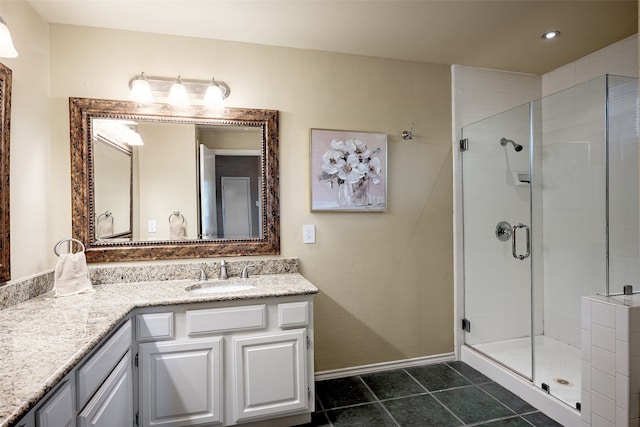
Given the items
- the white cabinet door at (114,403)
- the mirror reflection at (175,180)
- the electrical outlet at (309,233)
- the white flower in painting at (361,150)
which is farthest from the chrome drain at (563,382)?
the white cabinet door at (114,403)

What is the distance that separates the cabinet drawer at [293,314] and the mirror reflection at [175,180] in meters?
0.66

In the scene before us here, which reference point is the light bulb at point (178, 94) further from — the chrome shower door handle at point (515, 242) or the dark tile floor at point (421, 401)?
the chrome shower door handle at point (515, 242)

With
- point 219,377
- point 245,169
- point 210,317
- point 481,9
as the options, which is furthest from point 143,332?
point 481,9

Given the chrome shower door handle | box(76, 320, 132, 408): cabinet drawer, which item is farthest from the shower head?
box(76, 320, 132, 408): cabinet drawer

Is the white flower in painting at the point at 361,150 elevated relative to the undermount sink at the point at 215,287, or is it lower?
elevated

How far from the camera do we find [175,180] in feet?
7.21

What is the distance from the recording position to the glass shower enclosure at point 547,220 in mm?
2242

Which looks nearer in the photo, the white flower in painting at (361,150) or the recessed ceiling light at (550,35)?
the recessed ceiling light at (550,35)

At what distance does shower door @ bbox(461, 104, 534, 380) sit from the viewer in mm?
2719

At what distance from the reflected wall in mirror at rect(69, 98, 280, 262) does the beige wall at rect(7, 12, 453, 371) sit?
0.34 feet

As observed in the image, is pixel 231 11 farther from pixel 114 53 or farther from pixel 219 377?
pixel 219 377

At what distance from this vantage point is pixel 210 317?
5.87 feet

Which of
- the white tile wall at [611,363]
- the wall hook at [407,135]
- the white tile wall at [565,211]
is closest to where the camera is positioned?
the white tile wall at [611,363]

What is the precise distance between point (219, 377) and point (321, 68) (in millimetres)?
2114
